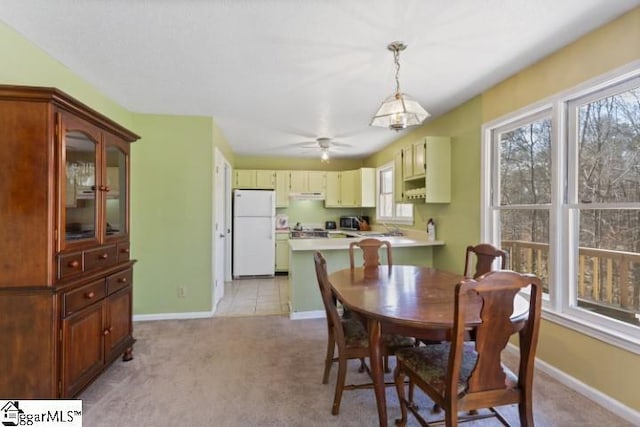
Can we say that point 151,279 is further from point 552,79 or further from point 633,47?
point 633,47

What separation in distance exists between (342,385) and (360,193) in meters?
4.36

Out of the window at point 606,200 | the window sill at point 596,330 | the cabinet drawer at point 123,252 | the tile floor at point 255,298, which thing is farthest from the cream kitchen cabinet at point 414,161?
the cabinet drawer at point 123,252

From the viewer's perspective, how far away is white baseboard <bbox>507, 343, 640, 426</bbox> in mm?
1819

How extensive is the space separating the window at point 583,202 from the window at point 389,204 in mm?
1994

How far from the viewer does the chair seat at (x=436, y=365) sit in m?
1.46

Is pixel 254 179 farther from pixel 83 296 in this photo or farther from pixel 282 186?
pixel 83 296

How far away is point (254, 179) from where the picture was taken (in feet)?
20.0

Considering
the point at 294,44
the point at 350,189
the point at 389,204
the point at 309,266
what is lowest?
the point at 309,266

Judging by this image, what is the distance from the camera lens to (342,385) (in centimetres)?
189

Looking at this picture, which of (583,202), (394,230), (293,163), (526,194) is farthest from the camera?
(293,163)

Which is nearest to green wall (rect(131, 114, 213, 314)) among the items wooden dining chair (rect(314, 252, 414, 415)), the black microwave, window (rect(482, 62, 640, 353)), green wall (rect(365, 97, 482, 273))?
wooden dining chair (rect(314, 252, 414, 415))

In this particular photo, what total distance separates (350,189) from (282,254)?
185 cm

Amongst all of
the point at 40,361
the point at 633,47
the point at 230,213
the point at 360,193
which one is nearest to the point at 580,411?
the point at 633,47

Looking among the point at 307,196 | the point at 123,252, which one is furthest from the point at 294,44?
the point at 307,196
